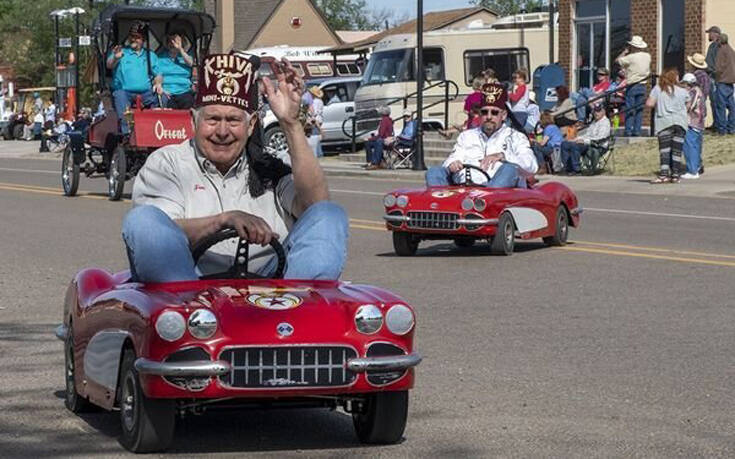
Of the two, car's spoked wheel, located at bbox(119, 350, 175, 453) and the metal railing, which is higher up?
the metal railing

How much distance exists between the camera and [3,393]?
847cm

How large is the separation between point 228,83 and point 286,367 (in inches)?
68.3

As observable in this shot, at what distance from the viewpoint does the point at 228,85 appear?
25.1 ft

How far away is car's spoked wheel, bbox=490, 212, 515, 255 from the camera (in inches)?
631

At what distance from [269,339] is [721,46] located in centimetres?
2568

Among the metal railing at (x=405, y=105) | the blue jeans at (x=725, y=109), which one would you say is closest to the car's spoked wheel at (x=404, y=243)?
the blue jeans at (x=725, y=109)

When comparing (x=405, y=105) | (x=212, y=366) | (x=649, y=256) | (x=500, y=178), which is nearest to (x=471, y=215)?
(x=500, y=178)

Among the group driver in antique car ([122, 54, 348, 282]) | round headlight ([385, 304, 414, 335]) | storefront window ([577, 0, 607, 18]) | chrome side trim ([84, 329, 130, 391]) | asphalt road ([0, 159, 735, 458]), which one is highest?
storefront window ([577, 0, 607, 18])

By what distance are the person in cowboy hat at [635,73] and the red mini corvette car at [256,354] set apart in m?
26.6

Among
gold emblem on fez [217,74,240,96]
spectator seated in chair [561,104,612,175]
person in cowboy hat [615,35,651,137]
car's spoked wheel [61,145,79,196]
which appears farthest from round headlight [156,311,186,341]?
person in cowboy hat [615,35,651,137]

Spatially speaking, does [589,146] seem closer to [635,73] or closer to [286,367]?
[635,73]

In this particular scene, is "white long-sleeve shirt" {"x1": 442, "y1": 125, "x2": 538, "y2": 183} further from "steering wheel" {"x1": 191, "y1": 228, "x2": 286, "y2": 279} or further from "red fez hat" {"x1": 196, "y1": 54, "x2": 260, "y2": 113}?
"steering wheel" {"x1": 191, "y1": 228, "x2": 286, "y2": 279}

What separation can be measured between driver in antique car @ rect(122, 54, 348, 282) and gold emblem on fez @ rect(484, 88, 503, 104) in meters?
8.48

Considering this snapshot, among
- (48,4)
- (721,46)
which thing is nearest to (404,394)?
(721,46)
